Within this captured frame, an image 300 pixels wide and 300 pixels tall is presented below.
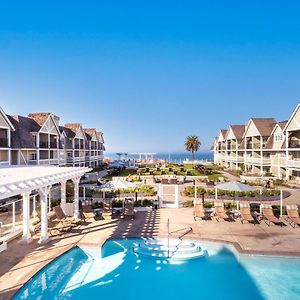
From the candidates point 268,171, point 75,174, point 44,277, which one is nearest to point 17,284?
point 44,277

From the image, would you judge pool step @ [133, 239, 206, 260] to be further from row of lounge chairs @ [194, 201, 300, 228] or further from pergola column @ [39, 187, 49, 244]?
row of lounge chairs @ [194, 201, 300, 228]

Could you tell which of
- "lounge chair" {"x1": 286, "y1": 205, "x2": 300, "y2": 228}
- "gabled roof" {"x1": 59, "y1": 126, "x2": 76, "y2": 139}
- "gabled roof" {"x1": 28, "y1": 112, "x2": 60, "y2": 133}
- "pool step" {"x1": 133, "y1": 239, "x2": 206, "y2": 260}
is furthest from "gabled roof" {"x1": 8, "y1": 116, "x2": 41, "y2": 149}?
"lounge chair" {"x1": 286, "y1": 205, "x2": 300, "y2": 228}

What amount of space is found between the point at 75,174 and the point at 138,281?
8.16 m

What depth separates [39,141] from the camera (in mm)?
37688

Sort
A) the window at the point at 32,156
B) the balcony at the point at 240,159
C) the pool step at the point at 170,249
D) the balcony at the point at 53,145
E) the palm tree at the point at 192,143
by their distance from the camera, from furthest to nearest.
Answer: the palm tree at the point at 192,143, the balcony at the point at 240,159, the balcony at the point at 53,145, the window at the point at 32,156, the pool step at the point at 170,249

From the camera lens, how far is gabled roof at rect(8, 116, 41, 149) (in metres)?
32.7

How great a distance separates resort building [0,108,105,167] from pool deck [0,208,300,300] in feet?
60.4

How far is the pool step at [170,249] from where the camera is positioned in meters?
12.7

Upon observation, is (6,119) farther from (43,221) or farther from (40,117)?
(43,221)

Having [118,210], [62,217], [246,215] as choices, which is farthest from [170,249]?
[62,217]

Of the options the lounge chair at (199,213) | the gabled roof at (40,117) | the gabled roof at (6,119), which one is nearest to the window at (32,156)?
the gabled roof at (40,117)

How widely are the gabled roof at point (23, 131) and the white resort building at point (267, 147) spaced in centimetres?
3016

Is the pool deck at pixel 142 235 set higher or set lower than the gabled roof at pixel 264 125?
lower

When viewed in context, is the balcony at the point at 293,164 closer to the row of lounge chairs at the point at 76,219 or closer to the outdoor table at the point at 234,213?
the outdoor table at the point at 234,213
